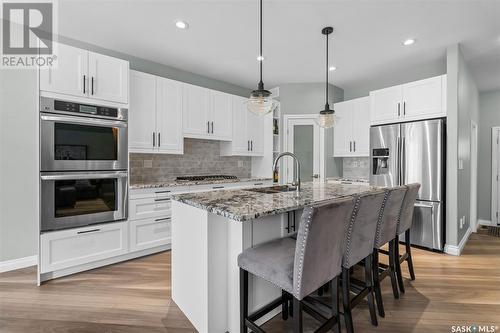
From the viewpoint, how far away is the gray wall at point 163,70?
3262mm

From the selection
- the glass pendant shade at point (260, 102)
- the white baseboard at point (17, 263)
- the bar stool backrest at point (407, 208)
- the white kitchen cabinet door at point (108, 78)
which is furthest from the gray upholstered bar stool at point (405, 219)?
the white baseboard at point (17, 263)

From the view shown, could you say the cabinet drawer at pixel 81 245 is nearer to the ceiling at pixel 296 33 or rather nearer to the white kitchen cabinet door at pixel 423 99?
the ceiling at pixel 296 33

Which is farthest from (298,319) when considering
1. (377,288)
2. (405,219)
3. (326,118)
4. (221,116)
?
(221,116)

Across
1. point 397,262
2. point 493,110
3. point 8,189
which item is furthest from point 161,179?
point 493,110

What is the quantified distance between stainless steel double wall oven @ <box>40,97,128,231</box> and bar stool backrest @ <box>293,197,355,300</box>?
7.89 ft

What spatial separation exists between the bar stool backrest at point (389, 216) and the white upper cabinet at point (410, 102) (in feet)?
6.37

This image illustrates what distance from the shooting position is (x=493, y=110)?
15.9 ft

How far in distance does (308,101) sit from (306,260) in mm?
3985

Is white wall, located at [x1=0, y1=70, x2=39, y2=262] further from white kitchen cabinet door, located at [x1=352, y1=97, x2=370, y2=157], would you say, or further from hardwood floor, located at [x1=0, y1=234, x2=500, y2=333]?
white kitchen cabinet door, located at [x1=352, y1=97, x2=370, y2=157]

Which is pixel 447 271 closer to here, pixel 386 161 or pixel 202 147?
pixel 386 161

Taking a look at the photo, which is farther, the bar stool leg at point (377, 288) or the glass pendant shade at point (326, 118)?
the glass pendant shade at point (326, 118)

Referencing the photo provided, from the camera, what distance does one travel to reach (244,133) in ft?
15.1

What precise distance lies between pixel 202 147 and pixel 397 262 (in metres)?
3.24

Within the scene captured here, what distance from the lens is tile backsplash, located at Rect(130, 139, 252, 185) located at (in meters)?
3.63
